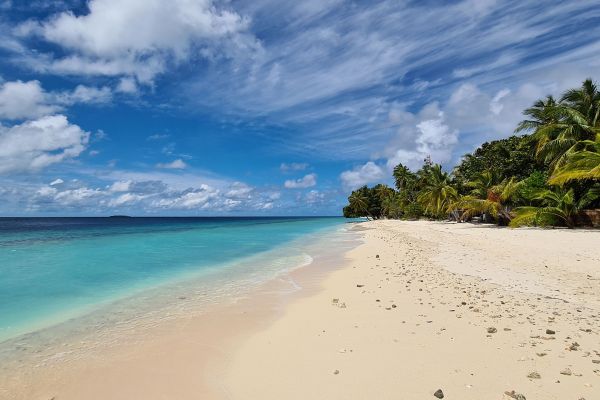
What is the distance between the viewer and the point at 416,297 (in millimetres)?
8164

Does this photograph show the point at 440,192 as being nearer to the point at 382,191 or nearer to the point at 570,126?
the point at 570,126

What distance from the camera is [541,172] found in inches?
1195

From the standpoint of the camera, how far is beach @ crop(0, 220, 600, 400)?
416 cm

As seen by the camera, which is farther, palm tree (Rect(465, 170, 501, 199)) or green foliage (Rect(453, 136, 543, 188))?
palm tree (Rect(465, 170, 501, 199))

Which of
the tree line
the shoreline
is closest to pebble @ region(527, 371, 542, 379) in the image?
the shoreline

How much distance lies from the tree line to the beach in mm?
18548

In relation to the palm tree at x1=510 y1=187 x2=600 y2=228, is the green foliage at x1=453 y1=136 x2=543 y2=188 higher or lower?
higher

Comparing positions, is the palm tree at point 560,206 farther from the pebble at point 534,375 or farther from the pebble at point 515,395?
the pebble at point 515,395

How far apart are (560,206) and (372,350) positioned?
2604cm

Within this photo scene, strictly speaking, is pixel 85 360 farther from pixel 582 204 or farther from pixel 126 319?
pixel 582 204

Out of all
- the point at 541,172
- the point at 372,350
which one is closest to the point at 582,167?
the point at 541,172

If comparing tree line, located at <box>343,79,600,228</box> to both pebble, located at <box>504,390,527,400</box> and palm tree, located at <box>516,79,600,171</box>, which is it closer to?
palm tree, located at <box>516,79,600,171</box>

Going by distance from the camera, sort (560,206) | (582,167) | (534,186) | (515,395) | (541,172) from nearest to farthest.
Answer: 1. (515,395)
2. (582,167)
3. (560,206)
4. (534,186)
5. (541,172)

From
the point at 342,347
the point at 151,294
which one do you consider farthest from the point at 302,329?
the point at 151,294
